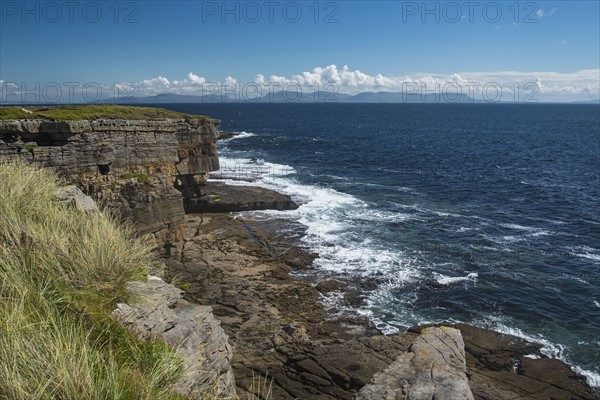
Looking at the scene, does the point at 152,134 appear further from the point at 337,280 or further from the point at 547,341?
the point at 547,341

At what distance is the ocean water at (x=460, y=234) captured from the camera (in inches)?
860

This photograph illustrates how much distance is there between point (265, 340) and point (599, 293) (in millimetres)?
18210

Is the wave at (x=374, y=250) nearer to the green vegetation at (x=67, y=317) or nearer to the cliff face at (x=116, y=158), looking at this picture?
the cliff face at (x=116, y=158)

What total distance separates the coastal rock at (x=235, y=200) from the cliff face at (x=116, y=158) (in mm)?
8080

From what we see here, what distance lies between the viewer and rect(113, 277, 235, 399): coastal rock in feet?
24.2

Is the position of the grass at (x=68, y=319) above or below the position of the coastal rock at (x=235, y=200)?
above

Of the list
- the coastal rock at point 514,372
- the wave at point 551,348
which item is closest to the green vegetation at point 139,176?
the coastal rock at point 514,372

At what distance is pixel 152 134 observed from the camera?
26531 mm

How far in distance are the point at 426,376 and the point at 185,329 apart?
5.04 metres

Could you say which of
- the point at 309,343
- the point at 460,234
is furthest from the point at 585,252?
the point at 309,343

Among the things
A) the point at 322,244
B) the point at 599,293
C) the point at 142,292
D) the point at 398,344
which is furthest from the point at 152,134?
the point at 599,293

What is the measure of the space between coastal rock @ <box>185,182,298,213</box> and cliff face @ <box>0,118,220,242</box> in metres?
8.08

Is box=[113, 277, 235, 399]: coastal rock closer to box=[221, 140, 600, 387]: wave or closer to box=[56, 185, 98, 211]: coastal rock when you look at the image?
box=[56, 185, 98, 211]: coastal rock

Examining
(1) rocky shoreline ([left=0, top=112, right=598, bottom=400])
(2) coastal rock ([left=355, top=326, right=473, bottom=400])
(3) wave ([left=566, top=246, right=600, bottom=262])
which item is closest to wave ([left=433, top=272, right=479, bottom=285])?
(1) rocky shoreline ([left=0, top=112, right=598, bottom=400])
